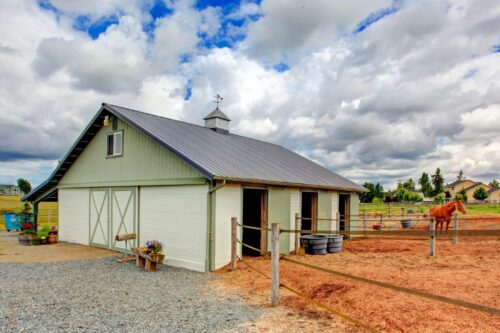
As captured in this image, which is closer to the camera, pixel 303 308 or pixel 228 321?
pixel 228 321

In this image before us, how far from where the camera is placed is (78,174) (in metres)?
15.5

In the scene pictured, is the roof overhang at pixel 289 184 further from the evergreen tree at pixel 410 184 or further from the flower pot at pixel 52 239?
the evergreen tree at pixel 410 184

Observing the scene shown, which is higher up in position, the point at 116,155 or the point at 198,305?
the point at 116,155

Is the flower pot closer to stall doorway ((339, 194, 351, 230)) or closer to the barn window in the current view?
the barn window

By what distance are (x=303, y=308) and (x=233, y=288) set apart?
6.97ft

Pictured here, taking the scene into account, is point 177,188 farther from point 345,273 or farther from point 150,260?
point 345,273

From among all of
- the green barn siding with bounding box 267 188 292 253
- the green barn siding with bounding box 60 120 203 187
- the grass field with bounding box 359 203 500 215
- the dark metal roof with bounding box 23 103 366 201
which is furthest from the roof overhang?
the grass field with bounding box 359 203 500 215

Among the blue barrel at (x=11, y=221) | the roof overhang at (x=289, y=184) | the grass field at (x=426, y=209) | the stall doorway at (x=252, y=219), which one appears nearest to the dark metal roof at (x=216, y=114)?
the stall doorway at (x=252, y=219)

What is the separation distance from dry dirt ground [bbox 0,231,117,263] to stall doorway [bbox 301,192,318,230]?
778cm

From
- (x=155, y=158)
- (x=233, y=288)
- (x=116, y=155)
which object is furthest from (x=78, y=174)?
(x=233, y=288)

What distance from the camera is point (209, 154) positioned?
11.6m

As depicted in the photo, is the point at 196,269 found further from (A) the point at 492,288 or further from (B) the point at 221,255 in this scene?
(A) the point at 492,288

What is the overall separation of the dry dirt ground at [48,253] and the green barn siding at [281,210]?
577 centimetres

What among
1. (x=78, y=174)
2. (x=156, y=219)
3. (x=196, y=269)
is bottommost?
(x=196, y=269)
